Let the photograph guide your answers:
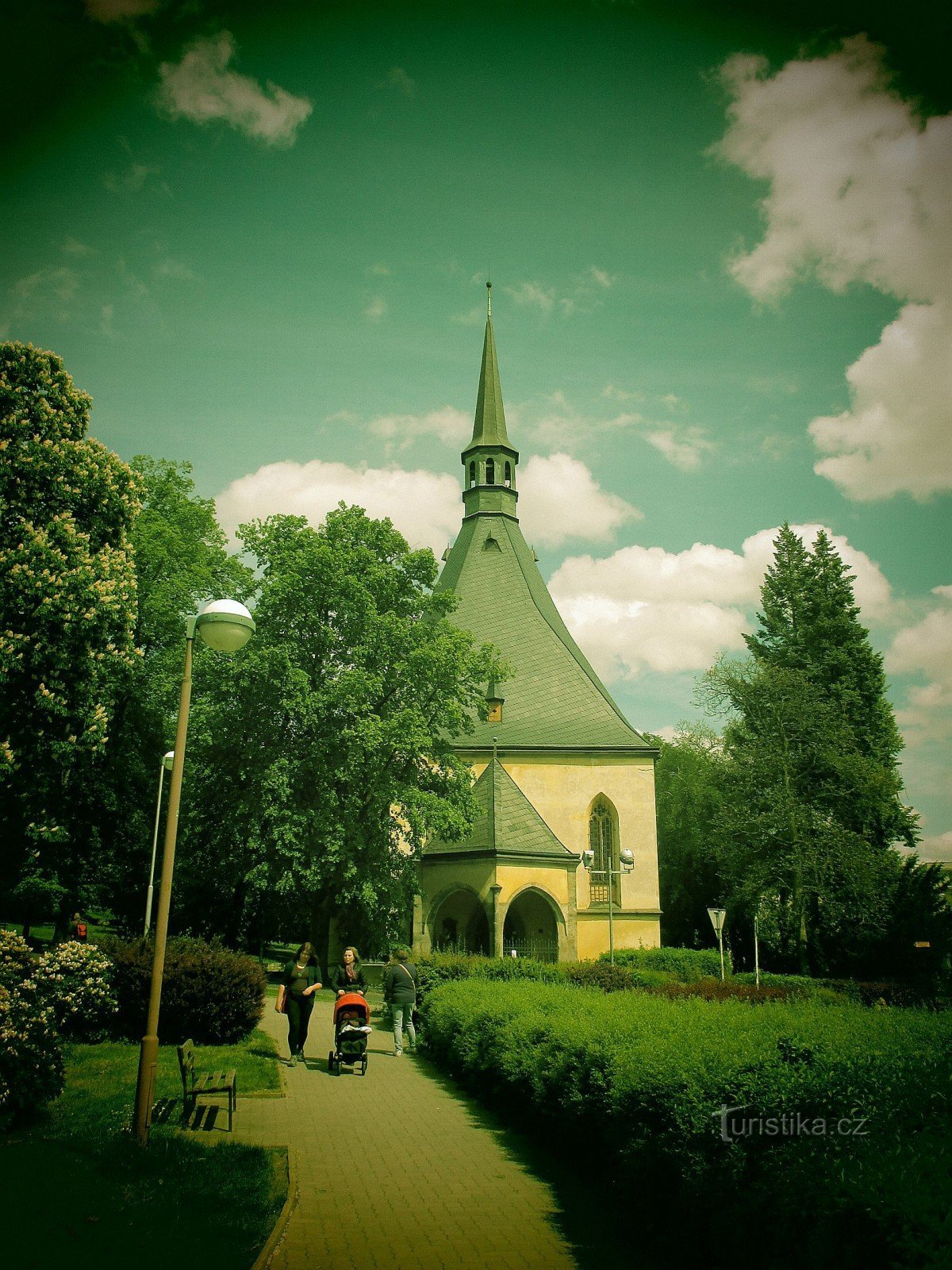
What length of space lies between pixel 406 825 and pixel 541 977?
11753 mm

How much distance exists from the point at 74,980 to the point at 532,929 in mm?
24563

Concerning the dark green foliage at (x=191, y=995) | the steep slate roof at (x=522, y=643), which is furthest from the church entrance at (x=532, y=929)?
the dark green foliage at (x=191, y=995)

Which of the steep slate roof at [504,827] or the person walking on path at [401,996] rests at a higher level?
the steep slate roof at [504,827]

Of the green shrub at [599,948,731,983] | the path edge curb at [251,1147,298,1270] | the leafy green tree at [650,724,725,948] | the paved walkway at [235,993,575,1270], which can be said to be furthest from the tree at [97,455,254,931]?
the leafy green tree at [650,724,725,948]

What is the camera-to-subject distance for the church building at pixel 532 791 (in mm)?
31531

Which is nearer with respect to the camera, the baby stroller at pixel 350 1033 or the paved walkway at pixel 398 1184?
the paved walkway at pixel 398 1184

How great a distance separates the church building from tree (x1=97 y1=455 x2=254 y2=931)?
9.72 meters

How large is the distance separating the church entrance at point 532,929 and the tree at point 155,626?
1334 cm

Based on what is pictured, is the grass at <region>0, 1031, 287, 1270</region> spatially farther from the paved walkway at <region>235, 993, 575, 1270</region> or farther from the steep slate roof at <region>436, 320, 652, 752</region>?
the steep slate roof at <region>436, 320, 652, 752</region>

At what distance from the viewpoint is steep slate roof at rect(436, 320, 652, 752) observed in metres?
37.7

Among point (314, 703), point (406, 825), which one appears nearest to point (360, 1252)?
point (314, 703)

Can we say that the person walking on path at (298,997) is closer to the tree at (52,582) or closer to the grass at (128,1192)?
the grass at (128,1192)

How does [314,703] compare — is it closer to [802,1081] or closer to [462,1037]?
[462,1037]

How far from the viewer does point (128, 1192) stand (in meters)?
6.90
